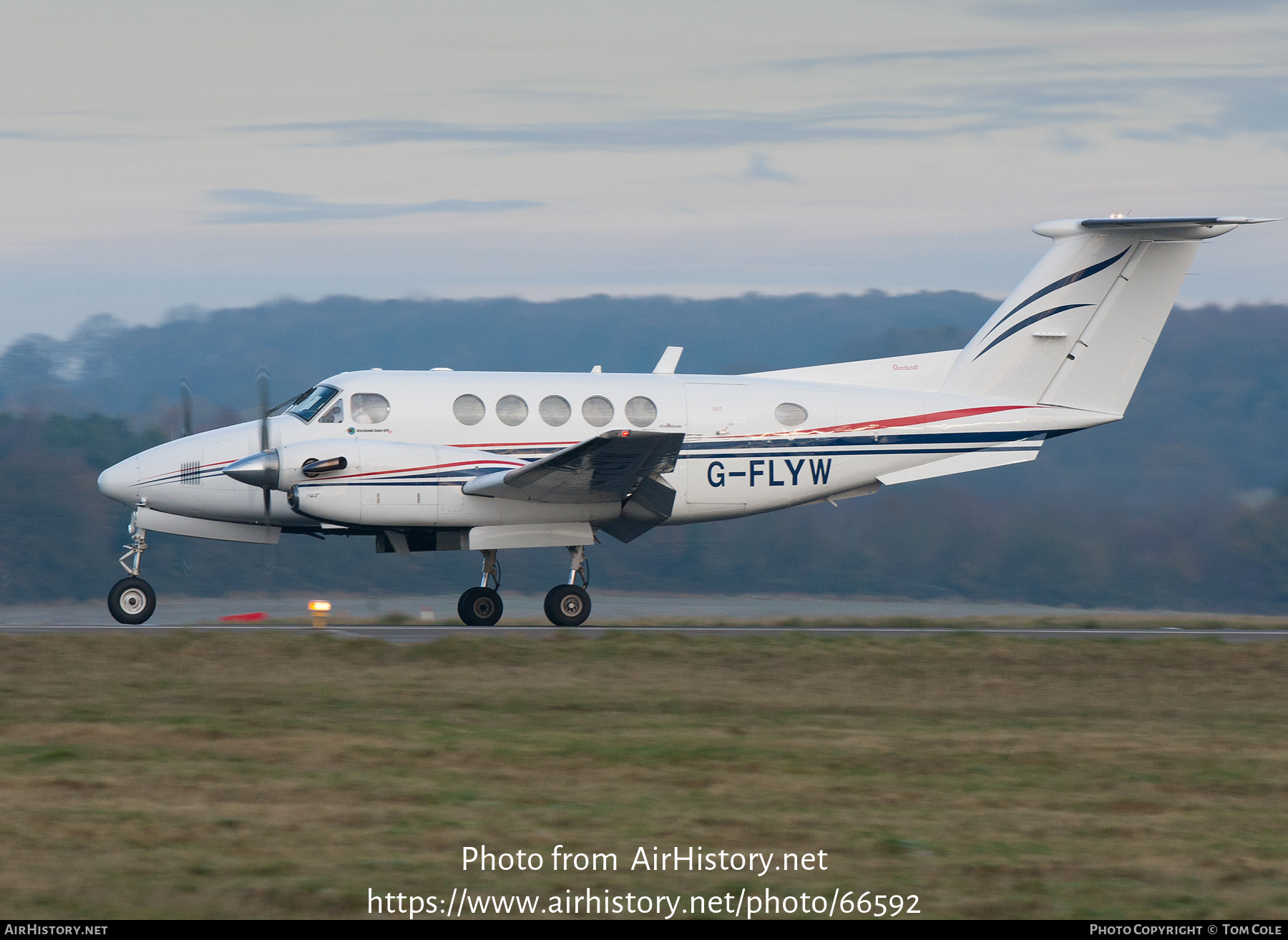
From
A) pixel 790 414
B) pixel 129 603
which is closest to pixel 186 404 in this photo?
pixel 129 603

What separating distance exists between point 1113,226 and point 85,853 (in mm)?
16453

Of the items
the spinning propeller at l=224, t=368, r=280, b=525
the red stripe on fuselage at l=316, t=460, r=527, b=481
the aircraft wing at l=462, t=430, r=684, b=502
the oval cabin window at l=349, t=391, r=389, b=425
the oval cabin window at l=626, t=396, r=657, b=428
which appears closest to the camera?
the aircraft wing at l=462, t=430, r=684, b=502

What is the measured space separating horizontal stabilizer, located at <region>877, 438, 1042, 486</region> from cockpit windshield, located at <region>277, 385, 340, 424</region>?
7.76 m

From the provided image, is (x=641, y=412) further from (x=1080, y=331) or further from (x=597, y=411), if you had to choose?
(x=1080, y=331)

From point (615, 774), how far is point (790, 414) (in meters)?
10.7

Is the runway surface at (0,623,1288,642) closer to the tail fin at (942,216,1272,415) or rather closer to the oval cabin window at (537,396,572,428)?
the oval cabin window at (537,396,572,428)

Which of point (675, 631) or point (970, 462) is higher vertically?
point (970, 462)

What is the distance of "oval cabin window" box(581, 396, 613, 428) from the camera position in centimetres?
1797

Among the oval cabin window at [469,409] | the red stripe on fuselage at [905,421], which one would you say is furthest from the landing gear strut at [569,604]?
the red stripe on fuselage at [905,421]

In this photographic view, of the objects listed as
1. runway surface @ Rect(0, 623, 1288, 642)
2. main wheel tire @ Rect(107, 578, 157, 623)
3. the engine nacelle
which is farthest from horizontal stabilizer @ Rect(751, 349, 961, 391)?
main wheel tire @ Rect(107, 578, 157, 623)

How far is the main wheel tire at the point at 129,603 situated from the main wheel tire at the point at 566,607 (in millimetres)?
5117

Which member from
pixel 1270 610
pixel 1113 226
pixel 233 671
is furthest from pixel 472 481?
pixel 1270 610

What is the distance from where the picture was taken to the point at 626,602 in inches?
1068

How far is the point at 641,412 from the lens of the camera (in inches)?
712
